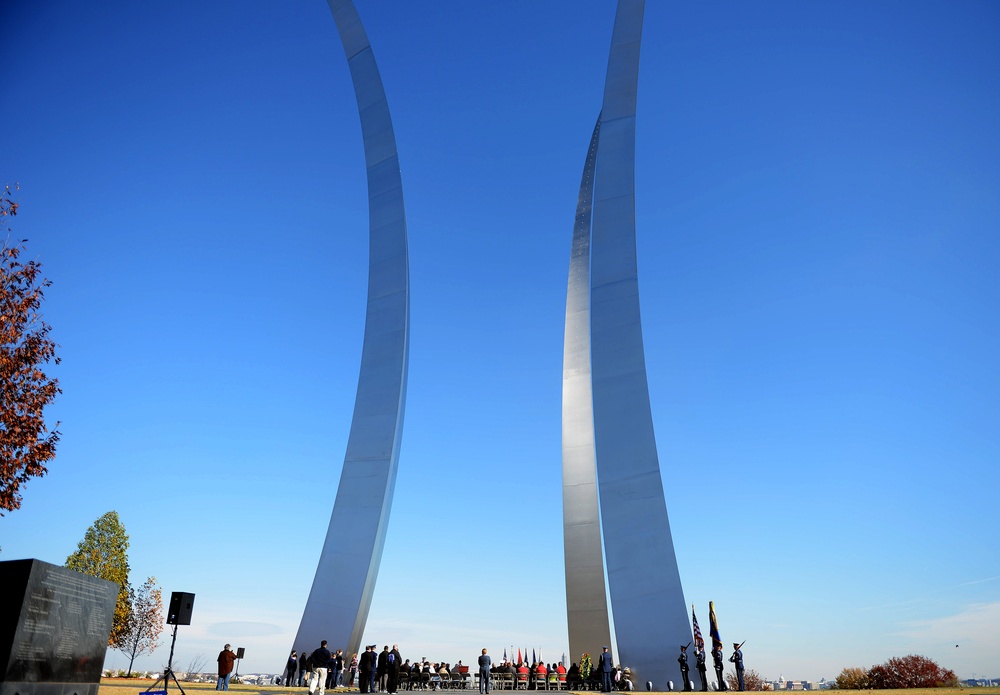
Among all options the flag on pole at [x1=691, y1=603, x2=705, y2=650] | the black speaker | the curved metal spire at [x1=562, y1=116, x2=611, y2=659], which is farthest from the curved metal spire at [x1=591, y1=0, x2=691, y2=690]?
the black speaker

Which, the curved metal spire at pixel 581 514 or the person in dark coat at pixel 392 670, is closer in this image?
the person in dark coat at pixel 392 670

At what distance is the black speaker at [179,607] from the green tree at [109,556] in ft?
100

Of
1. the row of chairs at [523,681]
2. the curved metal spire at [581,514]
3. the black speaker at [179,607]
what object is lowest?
the row of chairs at [523,681]

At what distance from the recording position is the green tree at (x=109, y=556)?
38375 mm

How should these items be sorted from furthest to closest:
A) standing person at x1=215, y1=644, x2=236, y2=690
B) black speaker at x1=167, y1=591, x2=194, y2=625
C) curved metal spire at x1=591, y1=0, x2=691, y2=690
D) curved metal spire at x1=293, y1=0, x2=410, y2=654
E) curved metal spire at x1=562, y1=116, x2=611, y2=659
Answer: curved metal spire at x1=562, y1=116, x2=611, y2=659, curved metal spire at x1=293, y1=0, x2=410, y2=654, curved metal spire at x1=591, y1=0, x2=691, y2=690, standing person at x1=215, y1=644, x2=236, y2=690, black speaker at x1=167, y1=591, x2=194, y2=625

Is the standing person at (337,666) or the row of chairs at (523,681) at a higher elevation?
the standing person at (337,666)

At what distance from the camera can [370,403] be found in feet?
75.5

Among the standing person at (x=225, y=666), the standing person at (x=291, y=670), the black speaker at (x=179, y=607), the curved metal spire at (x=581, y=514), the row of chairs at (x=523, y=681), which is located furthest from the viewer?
the curved metal spire at (x=581, y=514)

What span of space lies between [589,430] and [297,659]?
1246 cm

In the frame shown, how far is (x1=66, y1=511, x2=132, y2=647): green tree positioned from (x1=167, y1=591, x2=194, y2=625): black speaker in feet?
100

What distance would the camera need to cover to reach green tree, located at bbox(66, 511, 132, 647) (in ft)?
126

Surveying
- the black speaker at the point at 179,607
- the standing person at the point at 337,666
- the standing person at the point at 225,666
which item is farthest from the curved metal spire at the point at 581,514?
the black speaker at the point at 179,607

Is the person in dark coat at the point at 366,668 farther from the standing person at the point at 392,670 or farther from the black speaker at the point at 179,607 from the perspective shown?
the black speaker at the point at 179,607

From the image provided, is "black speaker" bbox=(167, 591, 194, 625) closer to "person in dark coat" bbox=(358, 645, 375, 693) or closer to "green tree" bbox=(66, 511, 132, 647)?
"person in dark coat" bbox=(358, 645, 375, 693)
